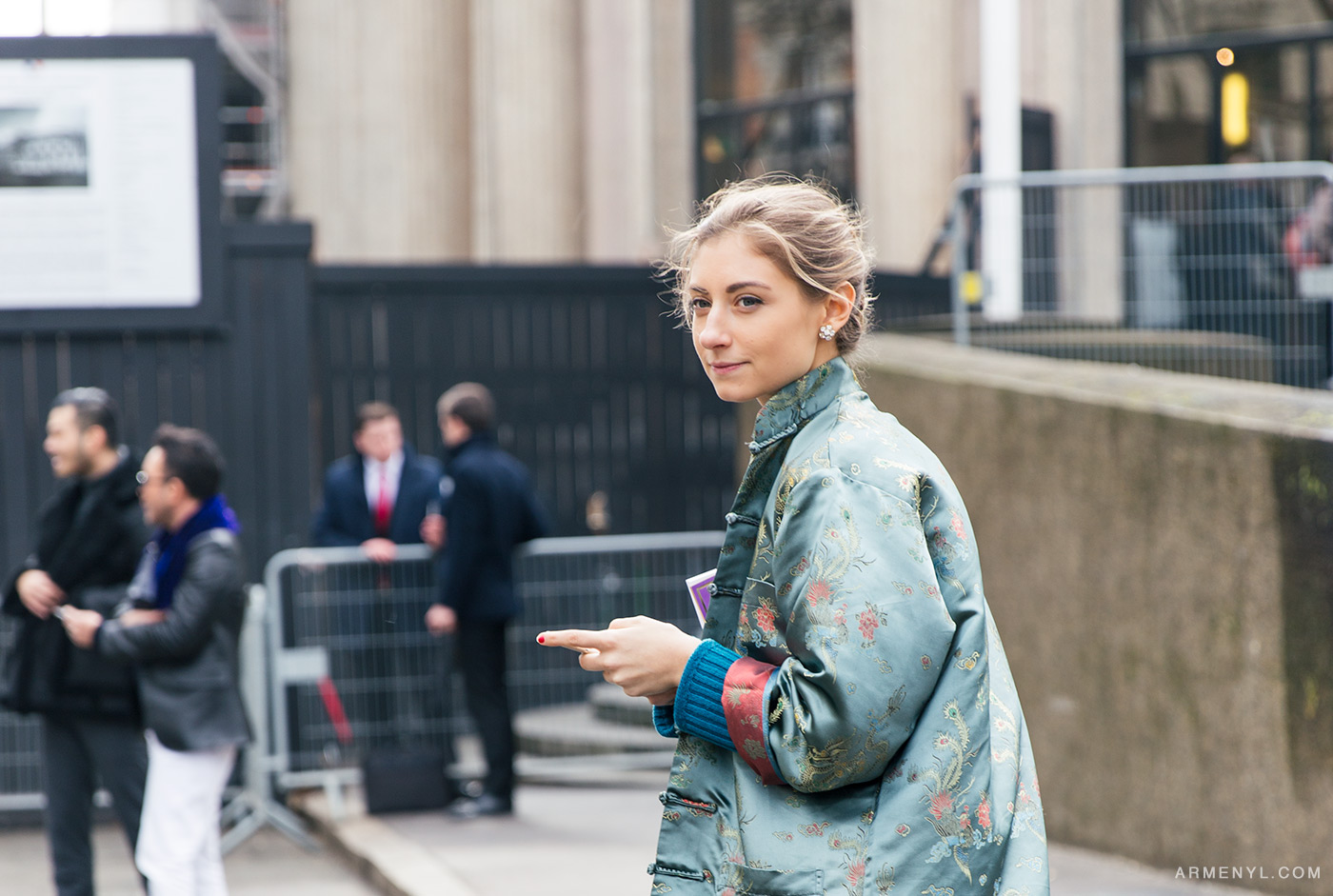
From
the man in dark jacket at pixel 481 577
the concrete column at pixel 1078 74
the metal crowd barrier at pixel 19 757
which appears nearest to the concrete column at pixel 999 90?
the concrete column at pixel 1078 74

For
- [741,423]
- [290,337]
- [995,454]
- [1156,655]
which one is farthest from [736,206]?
[290,337]

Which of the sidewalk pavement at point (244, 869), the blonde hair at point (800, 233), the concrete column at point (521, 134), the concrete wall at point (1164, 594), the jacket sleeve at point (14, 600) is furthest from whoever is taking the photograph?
the concrete column at point (521, 134)

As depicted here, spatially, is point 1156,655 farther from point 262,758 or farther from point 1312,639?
point 262,758

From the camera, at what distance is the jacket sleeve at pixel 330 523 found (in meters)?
8.09

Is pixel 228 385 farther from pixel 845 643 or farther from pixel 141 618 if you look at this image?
pixel 845 643

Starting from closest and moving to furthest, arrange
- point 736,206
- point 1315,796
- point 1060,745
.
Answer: point 736,206 < point 1315,796 < point 1060,745

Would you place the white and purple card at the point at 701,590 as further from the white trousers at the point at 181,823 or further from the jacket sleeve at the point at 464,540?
the jacket sleeve at the point at 464,540

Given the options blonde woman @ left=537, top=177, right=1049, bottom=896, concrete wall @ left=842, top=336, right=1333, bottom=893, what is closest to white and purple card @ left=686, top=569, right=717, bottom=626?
blonde woman @ left=537, top=177, right=1049, bottom=896

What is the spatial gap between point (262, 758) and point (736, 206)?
6.21 metres

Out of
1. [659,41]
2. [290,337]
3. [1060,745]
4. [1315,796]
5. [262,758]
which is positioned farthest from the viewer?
[659,41]

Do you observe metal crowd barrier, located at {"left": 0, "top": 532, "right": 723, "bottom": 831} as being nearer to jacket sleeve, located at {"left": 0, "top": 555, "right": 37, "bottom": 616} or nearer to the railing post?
jacket sleeve, located at {"left": 0, "top": 555, "right": 37, "bottom": 616}

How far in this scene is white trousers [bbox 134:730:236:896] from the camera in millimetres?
5078

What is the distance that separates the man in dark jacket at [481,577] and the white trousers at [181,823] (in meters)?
2.12

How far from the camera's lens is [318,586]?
25.7 ft
